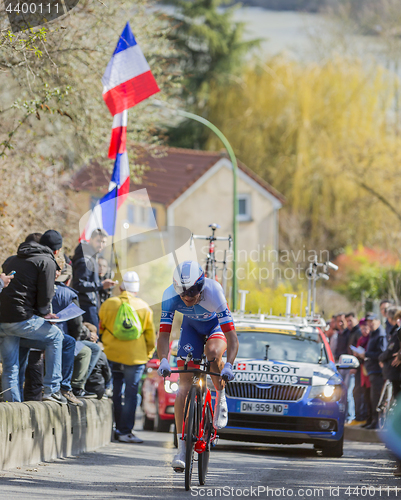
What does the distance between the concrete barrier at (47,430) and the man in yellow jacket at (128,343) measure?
462mm

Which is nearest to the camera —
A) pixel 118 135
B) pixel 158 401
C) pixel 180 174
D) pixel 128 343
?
pixel 128 343

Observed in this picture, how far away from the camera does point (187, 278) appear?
Answer: 24.1 ft

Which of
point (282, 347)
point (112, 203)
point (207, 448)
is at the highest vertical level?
point (112, 203)

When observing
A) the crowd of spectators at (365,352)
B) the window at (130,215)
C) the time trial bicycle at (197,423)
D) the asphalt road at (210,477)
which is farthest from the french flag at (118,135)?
the window at (130,215)

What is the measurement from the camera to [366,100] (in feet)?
140

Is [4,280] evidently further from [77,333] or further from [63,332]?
[77,333]

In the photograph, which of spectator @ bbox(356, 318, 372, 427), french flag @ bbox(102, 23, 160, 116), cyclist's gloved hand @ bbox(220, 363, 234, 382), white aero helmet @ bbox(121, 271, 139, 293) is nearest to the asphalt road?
cyclist's gloved hand @ bbox(220, 363, 234, 382)

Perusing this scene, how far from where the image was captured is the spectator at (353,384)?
16.0 m

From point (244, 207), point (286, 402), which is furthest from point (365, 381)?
point (244, 207)

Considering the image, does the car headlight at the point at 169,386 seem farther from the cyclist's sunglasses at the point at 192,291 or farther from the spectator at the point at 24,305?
the cyclist's sunglasses at the point at 192,291

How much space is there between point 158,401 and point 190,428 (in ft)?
22.0

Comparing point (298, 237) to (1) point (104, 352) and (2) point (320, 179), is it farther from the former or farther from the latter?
(1) point (104, 352)

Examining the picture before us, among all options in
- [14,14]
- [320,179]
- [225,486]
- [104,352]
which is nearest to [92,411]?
[104,352]

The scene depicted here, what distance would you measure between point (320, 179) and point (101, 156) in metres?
27.9
